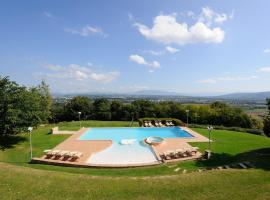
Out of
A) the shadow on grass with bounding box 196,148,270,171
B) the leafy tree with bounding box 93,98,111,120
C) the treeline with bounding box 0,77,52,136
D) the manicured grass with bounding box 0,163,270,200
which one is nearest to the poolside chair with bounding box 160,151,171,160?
the shadow on grass with bounding box 196,148,270,171

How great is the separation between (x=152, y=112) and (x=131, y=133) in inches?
563

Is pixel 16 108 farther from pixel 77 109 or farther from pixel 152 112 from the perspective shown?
pixel 77 109

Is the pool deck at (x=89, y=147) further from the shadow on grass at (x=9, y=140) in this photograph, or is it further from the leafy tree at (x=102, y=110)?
the leafy tree at (x=102, y=110)

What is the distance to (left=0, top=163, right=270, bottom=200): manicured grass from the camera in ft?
27.5

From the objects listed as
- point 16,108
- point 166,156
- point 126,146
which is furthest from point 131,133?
point 16,108

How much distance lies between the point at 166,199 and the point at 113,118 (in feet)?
113

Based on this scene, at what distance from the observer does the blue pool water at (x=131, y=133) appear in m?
24.3

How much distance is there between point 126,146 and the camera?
66.8 ft

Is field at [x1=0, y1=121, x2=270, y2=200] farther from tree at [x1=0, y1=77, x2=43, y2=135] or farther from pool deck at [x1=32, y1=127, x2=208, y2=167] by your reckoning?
tree at [x1=0, y1=77, x2=43, y2=135]

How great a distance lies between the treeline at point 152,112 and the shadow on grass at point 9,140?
68.5 feet

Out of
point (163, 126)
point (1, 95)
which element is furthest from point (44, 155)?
point (163, 126)

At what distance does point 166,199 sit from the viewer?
26.9 ft

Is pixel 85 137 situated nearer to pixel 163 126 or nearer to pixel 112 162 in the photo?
pixel 112 162

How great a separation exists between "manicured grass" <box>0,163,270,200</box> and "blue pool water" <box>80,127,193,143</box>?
13.2m
